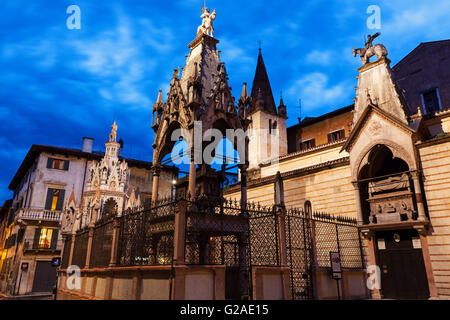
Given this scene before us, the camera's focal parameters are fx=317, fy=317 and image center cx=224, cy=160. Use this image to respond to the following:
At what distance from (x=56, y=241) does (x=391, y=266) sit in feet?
110

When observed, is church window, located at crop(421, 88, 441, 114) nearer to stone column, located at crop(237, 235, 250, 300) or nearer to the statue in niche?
the statue in niche

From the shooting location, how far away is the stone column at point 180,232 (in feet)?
28.6

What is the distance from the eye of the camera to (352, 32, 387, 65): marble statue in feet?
64.1

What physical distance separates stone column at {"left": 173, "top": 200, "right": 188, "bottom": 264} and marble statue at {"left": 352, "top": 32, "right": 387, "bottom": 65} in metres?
16.7

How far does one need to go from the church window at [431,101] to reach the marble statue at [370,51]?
19.5 feet

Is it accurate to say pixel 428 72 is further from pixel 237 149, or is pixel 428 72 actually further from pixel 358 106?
pixel 237 149

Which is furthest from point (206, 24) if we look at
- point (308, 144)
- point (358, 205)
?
point (308, 144)

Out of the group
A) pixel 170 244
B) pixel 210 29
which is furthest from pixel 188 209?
pixel 210 29

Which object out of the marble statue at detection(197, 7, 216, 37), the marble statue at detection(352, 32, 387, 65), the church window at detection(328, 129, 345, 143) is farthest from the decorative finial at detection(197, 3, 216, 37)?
the church window at detection(328, 129, 345, 143)

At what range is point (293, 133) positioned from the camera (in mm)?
38375

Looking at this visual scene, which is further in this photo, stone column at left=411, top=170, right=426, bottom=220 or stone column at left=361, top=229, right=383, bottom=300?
stone column at left=361, top=229, right=383, bottom=300

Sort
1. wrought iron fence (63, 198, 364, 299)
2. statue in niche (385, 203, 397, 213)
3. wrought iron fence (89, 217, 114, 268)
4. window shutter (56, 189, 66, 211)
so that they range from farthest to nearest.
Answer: window shutter (56, 189, 66, 211)
statue in niche (385, 203, 397, 213)
wrought iron fence (89, 217, 114, 268)
wrought iron fence (63, 198, 364, 299)

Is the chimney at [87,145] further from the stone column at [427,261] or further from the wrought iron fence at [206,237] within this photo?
the stone column at [427,261]

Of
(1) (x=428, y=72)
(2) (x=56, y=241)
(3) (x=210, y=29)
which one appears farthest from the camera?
(2) (x=56, y=241)
